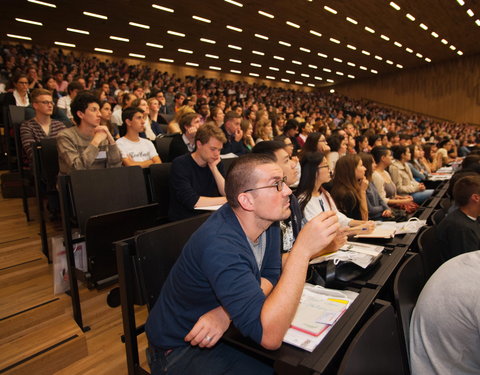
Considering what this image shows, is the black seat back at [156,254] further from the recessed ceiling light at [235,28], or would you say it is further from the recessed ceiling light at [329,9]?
the recessed ceiling light at [235,28]

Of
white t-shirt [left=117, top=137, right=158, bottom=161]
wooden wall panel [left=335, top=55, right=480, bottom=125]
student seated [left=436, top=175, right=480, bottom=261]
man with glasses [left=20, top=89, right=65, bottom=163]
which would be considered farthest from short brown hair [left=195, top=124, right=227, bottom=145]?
wooden wall panel [left=335, top=55, right=480, bottom=125]

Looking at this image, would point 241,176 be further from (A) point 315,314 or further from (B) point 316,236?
(A) point 315,314

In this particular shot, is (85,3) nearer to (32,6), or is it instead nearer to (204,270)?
(32,6)

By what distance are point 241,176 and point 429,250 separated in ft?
4.41

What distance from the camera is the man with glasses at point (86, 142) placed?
2.49m

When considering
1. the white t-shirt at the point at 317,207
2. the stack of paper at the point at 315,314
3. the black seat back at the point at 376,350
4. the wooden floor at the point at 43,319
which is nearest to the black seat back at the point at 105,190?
the wooden floor at the point at 43,319

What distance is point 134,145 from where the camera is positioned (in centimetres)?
309

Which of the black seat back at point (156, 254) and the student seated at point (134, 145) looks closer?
the black seat back at point (156, 254)

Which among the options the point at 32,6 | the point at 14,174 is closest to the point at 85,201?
the point at 14,174

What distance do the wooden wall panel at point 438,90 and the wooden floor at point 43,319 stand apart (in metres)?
20.5

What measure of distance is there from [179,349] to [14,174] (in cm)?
393

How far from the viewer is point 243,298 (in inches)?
36.8

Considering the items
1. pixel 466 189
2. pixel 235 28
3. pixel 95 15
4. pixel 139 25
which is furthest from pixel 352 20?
pixel 466 189

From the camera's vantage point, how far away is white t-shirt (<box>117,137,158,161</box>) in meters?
3.03
